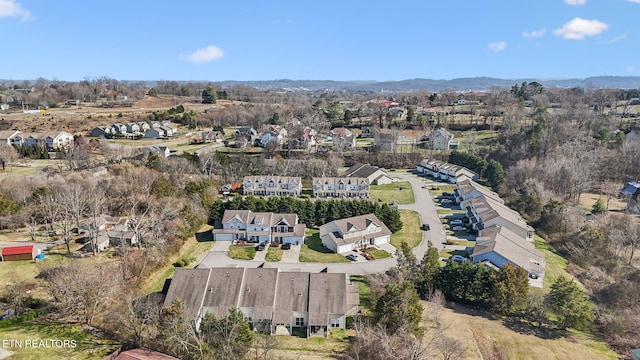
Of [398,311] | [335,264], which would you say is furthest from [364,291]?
[398,311]

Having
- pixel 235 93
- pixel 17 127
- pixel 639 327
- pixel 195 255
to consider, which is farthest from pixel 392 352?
pixel 235 93

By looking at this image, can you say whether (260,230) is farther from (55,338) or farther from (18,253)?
(18,253)

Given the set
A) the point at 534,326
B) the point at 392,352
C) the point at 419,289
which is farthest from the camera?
the point at 419,289

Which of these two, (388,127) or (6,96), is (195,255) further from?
(6,96)

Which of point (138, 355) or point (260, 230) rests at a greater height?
point (260, 230)

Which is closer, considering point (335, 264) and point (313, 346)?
point (313, 346)

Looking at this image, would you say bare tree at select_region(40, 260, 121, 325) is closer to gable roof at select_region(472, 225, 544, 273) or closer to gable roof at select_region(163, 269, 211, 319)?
gable roof at select_region(163, 269, 211, 319)
